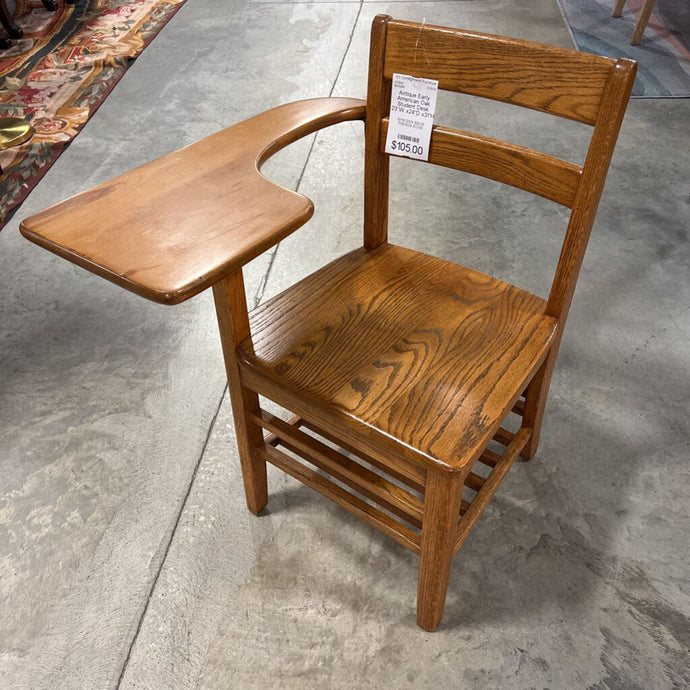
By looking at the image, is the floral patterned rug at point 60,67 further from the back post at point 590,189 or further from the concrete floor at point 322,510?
the back post at point 590,189

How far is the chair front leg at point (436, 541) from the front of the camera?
3.12 feet

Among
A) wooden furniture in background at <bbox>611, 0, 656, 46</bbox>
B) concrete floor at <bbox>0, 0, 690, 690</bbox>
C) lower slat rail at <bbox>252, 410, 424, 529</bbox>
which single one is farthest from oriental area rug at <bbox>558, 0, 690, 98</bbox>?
lower slat rail at <bbox>252, 410, 424, 529</bbox>

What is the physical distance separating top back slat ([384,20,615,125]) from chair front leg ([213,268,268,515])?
476 millimetres

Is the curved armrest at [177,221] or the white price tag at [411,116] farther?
the white price tag at [411,116]

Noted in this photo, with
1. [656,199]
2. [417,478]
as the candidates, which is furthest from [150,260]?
[656,199]

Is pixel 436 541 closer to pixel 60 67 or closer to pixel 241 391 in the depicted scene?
pixel 241 391

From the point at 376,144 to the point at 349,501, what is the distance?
665mm

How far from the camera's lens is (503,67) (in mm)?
1031

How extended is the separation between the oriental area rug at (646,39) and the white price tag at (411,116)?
246 cm

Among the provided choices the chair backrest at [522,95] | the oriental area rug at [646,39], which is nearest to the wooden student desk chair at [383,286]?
the chair backrest at [522,95]

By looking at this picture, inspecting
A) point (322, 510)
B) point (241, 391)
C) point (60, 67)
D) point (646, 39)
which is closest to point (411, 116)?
point (241, 391)

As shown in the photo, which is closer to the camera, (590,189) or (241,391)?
(590,189)

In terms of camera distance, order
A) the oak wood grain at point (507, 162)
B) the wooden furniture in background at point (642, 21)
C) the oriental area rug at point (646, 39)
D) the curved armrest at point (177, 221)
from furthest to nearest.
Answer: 1. the wooden furniture in background at point (642, 21)
2. the oriental area rug at point (646, 39)
3. the oak wood grain at point (507, 162)
4. the curved armrest at point (177, 221)

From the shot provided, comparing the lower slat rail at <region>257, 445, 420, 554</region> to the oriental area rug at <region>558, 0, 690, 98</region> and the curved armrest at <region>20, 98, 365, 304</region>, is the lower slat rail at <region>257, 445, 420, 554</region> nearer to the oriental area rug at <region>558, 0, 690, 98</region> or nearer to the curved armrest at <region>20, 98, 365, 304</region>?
the curved armrest at <region>20, 98, 365, 304</region>
